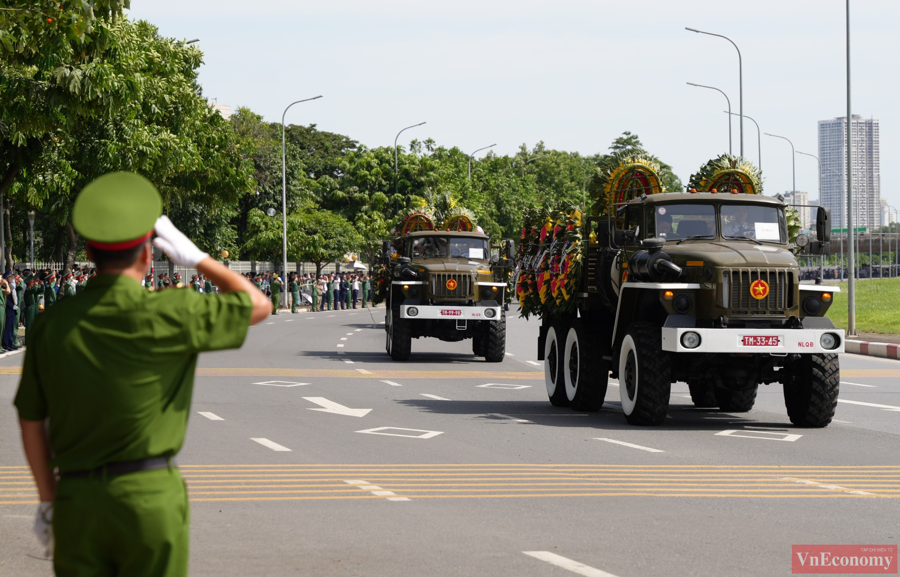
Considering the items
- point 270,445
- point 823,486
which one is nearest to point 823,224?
point 823,486

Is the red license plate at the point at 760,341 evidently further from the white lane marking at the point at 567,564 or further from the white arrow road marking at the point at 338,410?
the white lane marking at the point at 567,564

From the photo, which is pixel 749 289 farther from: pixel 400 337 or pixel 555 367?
pixel 400 337

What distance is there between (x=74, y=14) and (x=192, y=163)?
26228mm

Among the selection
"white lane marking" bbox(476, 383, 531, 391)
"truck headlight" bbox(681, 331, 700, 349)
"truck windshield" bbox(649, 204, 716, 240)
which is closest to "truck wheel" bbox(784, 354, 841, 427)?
"truck headlight" bbox(681, 331, 700, 349)

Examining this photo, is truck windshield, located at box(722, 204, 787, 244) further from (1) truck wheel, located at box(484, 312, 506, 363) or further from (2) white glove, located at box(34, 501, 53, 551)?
(2) white glove, located at box(34, 501, 53, 551)

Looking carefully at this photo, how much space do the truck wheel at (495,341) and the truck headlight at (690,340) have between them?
11.1 metres

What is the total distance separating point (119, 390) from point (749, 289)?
10.1m

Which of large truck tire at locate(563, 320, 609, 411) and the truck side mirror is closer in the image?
the truck side mirror

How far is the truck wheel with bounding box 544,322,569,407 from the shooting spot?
15.6 metres

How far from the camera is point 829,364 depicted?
42.9 feet

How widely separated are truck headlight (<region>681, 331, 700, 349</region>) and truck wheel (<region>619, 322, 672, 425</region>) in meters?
0.38

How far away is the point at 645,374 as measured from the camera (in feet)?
42.0

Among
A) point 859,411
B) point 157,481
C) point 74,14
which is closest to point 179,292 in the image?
point 157,481

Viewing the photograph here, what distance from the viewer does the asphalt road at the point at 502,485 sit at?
23.0 ft
